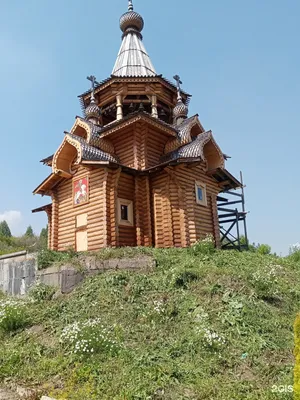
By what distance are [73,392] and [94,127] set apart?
12235 millimetres

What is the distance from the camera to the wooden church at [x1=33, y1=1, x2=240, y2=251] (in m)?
13.6

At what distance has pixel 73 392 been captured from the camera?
5.29m

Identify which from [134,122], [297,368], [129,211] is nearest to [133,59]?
[134,122]

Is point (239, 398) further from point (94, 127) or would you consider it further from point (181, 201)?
point (94, 127)

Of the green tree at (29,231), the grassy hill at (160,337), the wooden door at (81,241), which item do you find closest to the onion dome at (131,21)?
the wooden door at (81,241)

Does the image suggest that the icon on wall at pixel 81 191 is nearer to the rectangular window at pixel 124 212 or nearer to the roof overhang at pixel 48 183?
the roof overhang at pixel 48 183

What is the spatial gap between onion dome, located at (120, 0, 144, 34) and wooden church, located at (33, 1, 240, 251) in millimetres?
6925

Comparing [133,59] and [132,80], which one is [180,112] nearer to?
[132,80]

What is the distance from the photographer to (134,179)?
14.6 m

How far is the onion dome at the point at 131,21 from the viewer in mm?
21953

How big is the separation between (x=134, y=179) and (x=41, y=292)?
6.34 metres

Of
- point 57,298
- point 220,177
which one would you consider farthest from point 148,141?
point 57,298
